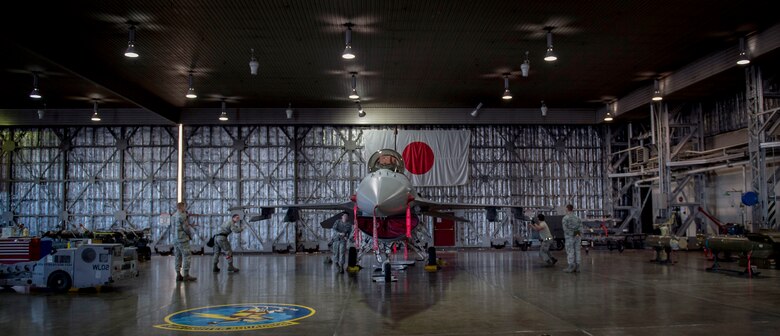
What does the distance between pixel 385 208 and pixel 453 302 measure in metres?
3.43

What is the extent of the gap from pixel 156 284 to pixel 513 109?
1865 cm

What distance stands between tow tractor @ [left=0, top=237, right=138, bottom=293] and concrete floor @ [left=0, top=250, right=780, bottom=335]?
311 mm

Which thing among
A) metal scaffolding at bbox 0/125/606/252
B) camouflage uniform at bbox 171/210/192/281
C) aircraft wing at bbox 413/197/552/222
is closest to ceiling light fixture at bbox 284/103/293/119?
metal scaffolding at bbox 0/125/606/252

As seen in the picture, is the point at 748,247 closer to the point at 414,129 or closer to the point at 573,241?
the point at 573,241

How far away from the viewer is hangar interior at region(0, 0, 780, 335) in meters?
9.80

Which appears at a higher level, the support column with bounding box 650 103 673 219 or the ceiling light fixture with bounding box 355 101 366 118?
the ceiling light fixture with bounding box 355 101 366 118

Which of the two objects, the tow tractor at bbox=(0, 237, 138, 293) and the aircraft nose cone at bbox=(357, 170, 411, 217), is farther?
the aircraft nose cone at bbox=(357, 170, 411, 217)

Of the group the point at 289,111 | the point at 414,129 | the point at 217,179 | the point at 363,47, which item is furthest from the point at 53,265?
the point at 414,129

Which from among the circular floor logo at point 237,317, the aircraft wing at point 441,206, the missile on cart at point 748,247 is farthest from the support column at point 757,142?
the circular floor logo at point 237,317

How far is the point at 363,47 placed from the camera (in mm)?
16500

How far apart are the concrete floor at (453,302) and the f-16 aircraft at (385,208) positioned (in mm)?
899

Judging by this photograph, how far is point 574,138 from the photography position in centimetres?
2762

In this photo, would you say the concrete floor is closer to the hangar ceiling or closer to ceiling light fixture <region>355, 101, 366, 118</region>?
the hangar ceiling

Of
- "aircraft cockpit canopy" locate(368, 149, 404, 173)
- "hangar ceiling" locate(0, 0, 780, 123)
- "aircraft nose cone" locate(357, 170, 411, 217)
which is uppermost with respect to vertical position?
"hangar ceiling" locate(0, 0, 780, 123)
